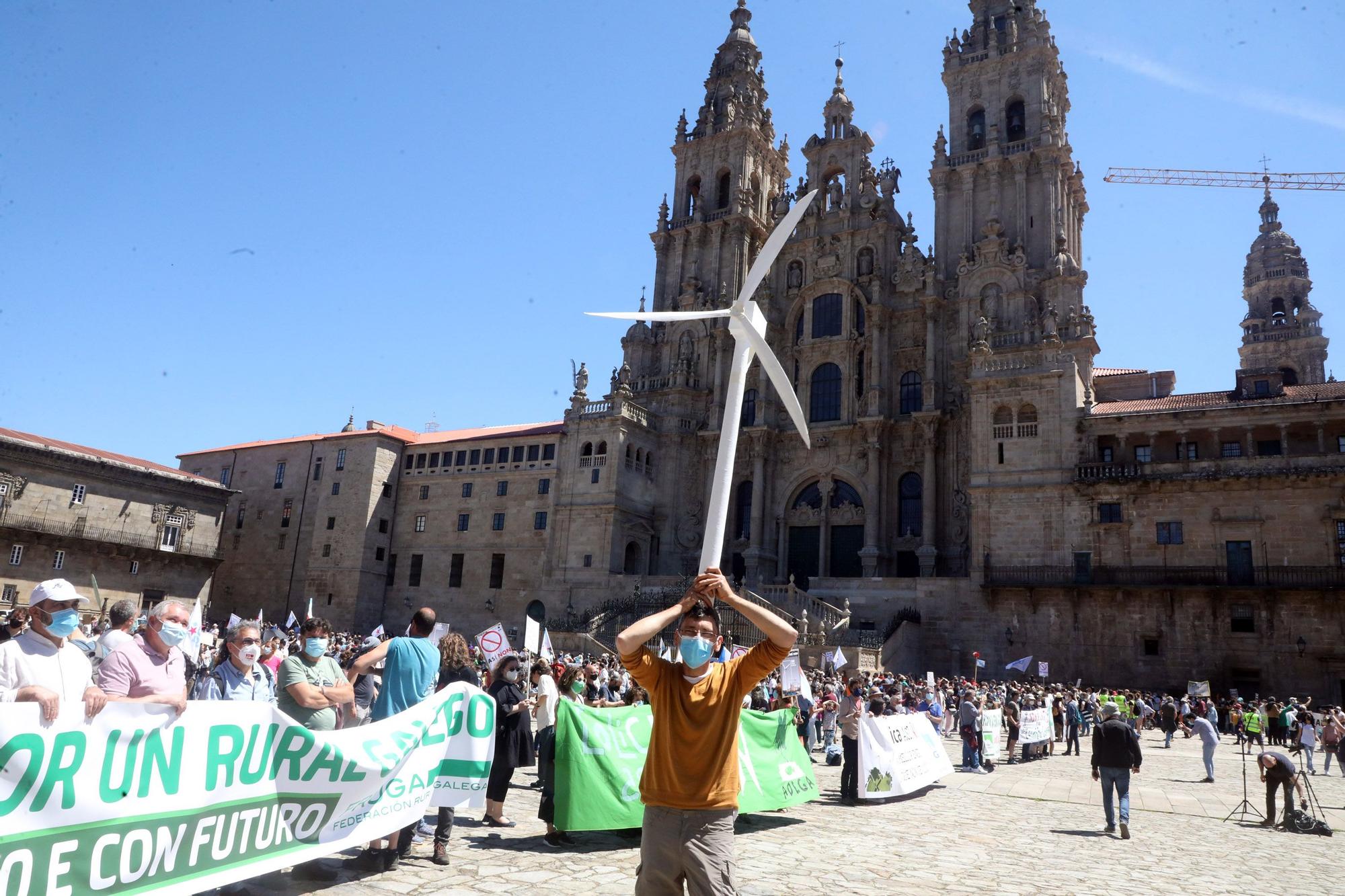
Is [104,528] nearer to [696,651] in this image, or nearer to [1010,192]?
[1010,192]

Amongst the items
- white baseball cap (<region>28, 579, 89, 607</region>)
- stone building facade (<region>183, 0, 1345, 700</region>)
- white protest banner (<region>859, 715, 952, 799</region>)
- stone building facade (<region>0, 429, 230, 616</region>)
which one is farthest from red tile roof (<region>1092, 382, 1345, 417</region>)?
stone building facade (<region>0, 429, 230, 616</region>)

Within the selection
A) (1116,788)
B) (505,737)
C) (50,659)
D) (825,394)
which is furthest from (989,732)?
(825,394)

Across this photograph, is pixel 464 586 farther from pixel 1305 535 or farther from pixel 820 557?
pixel 1305 535

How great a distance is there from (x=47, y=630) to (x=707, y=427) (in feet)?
150

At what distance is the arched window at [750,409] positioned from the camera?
50719mm

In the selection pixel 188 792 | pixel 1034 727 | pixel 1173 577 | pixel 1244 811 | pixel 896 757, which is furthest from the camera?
pixel 1173 577

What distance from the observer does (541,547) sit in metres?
49.9

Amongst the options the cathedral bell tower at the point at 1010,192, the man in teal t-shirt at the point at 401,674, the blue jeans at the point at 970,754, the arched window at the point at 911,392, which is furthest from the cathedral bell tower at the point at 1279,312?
the man in teal t-shirt at the point at 401,674

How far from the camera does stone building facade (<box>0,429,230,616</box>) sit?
45562mm

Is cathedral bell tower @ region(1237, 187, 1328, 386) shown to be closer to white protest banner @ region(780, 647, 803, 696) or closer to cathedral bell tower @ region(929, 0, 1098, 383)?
cathedral bell tower @ region(929, 0, 1098, 383)

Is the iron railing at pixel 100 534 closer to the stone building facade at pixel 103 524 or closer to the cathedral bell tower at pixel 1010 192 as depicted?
the stone building facade at pixel 103 524

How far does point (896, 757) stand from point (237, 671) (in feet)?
33.7

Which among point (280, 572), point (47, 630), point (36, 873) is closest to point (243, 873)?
point (36, 873)

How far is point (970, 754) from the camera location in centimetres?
1956
